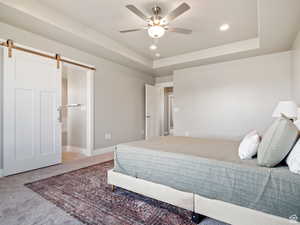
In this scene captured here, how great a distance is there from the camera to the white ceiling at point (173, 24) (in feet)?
7.68

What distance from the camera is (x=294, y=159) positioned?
114cm

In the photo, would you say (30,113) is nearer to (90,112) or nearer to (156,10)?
(90,112)

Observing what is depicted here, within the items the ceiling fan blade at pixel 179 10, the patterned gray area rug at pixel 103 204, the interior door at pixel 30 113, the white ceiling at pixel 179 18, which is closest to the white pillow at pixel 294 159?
the patterned gray area rug at pixel 103 204

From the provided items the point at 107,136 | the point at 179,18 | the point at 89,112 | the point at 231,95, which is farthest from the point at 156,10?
the point at 107,136

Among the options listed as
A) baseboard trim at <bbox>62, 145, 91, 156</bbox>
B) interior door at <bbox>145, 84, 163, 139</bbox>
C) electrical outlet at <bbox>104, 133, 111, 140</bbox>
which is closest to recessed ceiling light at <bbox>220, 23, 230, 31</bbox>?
interior door at <bbox>145, 84, 163, 139</bbox>

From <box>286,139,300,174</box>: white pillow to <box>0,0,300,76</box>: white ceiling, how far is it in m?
1.82

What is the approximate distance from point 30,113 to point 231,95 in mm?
4487

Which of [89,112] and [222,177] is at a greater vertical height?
[89,112]

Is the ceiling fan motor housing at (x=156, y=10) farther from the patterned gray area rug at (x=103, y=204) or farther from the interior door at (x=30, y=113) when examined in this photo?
the patterned gray area rug at (x=103, y=204)

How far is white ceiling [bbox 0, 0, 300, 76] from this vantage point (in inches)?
92.2

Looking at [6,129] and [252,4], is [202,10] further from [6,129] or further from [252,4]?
[6,129]

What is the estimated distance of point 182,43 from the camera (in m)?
3.75

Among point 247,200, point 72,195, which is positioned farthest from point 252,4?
point 72,195

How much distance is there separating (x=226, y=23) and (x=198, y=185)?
2867mm
